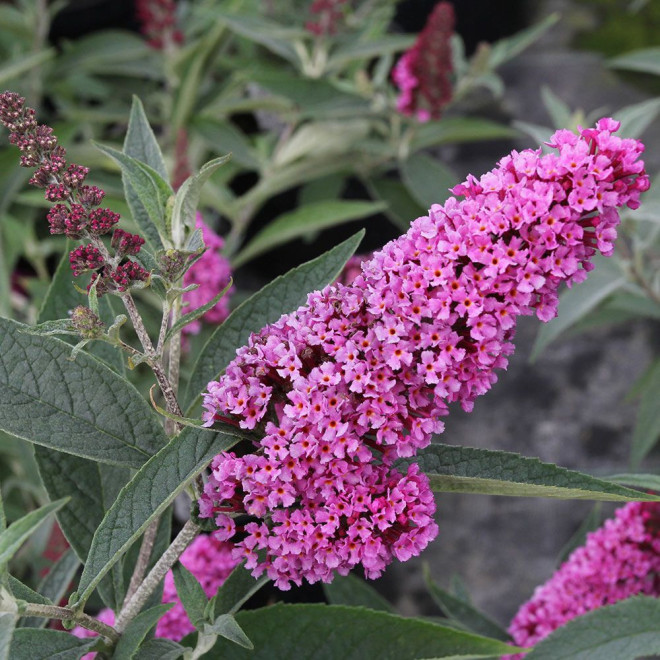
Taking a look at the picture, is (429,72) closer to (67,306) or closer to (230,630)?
(67,306)

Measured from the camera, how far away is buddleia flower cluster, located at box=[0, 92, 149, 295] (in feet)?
2.37

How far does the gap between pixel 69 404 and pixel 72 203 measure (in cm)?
19

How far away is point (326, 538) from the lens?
763mm

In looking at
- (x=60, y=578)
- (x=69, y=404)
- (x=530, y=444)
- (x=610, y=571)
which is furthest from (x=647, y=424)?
(x=69, y=404)

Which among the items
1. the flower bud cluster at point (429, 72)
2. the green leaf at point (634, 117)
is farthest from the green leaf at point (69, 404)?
the flower bud cluster at point (429, 72)

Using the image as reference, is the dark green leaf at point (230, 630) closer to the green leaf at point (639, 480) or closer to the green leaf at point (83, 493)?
the green leaf at point (83, 493)

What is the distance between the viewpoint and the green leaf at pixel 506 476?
2.47ft

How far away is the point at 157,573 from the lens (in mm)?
846

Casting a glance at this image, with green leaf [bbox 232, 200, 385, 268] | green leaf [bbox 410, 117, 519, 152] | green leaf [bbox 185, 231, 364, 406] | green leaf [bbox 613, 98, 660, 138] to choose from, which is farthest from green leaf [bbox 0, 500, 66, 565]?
green leaf [bbox 410, 117, 519, 152]

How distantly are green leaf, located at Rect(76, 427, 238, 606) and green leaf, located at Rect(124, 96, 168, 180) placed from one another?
348 millimetres

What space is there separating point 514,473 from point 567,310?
0.95 meters

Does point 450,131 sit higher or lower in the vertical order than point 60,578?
higher

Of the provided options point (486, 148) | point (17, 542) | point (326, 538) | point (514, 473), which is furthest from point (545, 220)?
point (486, 148)

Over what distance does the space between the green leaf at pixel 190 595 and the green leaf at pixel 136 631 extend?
19 mm
